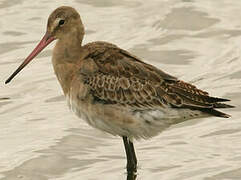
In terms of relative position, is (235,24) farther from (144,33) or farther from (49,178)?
(49,178)

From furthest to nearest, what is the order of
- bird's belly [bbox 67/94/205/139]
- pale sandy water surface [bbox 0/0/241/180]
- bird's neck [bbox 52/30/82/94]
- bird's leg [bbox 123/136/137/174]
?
pale sandy water surface [bbox 0/0/241/180]
bird's leg [bbox 123/136/137/174]
bird's neck [bbox 52/30/82/94]
bird's belly [bbox 67/94/205/139]

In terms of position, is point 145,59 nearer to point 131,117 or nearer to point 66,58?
point 66,58

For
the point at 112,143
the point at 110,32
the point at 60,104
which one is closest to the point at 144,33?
the point at 110,32

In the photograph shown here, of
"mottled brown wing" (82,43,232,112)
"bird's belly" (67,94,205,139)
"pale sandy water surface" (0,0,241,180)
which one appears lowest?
"pale sandy water surface" (0,0,241,180)

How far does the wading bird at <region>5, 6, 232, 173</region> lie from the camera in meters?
10.6

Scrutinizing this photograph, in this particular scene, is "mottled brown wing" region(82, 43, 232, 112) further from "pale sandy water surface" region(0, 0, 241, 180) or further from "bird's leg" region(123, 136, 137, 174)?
"pale sandy water surface" region(0, 0, 241, 180)

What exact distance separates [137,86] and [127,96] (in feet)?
0.51

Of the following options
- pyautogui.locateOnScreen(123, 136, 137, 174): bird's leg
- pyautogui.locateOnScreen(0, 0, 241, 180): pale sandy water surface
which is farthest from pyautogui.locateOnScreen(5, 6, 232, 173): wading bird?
pyautogui.locateOnScreen(0, 0, 241, 180): pale sandy water surface

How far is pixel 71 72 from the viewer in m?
11.0

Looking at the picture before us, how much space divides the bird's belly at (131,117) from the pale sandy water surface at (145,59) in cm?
72

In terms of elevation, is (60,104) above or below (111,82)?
below

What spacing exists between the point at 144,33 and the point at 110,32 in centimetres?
56

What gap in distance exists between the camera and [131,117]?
10633 mm

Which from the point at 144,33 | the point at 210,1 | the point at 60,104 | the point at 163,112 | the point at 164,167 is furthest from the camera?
the point at 210,1
